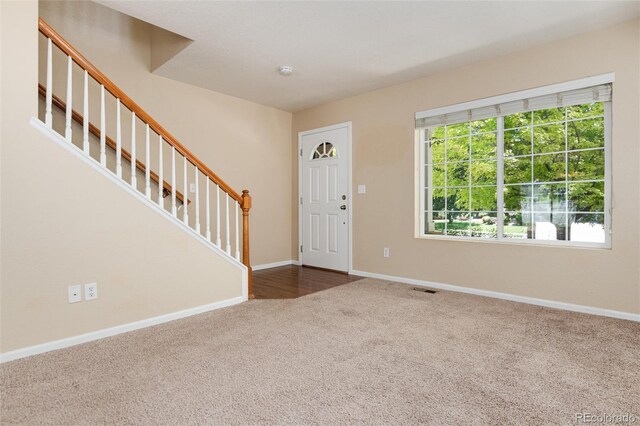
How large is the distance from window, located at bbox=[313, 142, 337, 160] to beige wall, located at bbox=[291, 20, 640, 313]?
1.05ft

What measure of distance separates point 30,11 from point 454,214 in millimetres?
4138

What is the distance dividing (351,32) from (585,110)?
2.30 meters

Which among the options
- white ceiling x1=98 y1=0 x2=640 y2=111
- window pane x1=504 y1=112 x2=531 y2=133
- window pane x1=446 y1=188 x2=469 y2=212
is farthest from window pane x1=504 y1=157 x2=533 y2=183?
white ceiling x1=98 y1=0 x2=640 y2=111

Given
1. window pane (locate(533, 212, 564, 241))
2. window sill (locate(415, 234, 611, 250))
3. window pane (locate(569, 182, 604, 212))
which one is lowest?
window sill (locate(415, 234, 611, 250))

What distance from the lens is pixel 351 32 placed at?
301 centimetres

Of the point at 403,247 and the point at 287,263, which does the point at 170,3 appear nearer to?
the point at 403,247

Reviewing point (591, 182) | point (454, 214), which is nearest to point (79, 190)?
point (454, 214)

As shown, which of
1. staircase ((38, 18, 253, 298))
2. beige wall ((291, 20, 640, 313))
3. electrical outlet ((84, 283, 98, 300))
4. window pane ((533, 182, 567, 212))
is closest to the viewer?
electrical outlet ((84, 283, 98, 300))

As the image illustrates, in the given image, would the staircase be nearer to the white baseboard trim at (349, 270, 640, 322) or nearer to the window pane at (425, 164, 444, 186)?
the white baseboard trim at (349, 270, 640, 322)

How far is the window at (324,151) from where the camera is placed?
5.03 m

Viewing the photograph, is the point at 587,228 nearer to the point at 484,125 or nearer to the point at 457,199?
the point at 457,199

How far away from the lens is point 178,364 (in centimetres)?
206

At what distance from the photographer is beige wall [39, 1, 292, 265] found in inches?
137

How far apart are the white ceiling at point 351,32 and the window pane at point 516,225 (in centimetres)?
167
